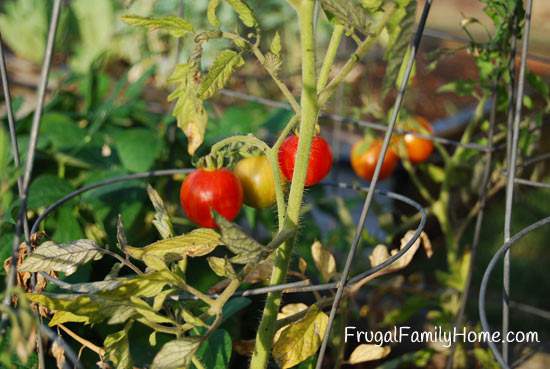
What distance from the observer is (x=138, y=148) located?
151cm

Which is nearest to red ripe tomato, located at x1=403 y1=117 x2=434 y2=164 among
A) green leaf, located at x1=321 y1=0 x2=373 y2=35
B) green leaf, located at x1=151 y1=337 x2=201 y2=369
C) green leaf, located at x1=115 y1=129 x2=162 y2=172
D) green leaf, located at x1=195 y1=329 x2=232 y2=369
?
green leaf, located at x1=115 y1=129 x2=162 y2=172

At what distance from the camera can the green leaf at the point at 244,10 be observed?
86cm

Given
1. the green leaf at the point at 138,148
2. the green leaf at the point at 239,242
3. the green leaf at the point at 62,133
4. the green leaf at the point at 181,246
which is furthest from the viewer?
the green leaf at the point at 62,133

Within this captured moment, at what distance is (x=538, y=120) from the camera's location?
1360 millimetres

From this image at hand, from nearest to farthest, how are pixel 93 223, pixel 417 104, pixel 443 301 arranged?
pixel 93 223 < pixel 443 301 < pixel 417 104

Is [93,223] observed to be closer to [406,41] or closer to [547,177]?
[406,41]

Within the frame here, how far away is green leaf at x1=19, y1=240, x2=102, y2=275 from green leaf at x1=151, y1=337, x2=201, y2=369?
163mm

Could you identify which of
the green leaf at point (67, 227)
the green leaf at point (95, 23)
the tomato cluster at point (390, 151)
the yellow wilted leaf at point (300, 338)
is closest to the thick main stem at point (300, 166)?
the yellow wilted leaf at point (300, 338)

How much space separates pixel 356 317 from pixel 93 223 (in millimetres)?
576

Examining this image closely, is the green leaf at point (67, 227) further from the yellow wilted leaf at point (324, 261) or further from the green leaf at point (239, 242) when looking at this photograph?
the green leaf at point (239, 242)

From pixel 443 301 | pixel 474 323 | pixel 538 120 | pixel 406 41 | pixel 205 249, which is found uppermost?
pixel 406 41

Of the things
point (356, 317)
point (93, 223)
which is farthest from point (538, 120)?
point (93, 223)

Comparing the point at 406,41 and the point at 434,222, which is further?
the point at 434,222

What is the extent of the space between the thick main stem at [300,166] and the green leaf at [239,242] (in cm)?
14
